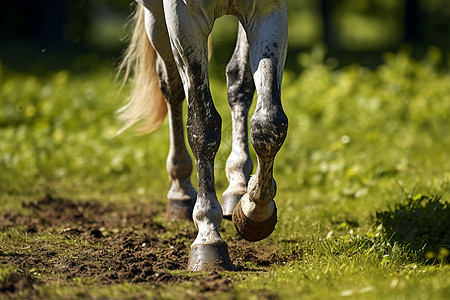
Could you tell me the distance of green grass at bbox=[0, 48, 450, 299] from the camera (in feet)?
9.70

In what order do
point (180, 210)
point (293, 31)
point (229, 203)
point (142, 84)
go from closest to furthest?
point (229, 203) → point (180, 210) → point (142, 84) → point (293, 31)

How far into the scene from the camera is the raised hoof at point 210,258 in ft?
10.9

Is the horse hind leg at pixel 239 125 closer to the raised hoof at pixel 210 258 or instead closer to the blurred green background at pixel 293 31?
the raised hoof at pixel 210 258

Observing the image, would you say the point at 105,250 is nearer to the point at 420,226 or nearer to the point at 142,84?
the point at 142,84

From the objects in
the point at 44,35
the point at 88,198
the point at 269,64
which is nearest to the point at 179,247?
the point at 269,64

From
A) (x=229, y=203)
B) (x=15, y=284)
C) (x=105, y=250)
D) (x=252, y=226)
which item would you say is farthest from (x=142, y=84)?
(x=15, y=284)

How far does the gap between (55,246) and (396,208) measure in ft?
7.30

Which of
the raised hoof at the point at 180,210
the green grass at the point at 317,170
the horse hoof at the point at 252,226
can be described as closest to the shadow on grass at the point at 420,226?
the green grass at the point at 317,170

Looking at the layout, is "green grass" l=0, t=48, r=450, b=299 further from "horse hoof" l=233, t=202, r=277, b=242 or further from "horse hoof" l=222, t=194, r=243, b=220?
"horse hoof" l=222, t=194, r=243, b=220

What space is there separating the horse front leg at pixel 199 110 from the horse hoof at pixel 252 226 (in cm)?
14

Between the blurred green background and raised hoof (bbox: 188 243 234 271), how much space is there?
9.79 metres

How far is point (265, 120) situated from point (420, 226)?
4.70 feet

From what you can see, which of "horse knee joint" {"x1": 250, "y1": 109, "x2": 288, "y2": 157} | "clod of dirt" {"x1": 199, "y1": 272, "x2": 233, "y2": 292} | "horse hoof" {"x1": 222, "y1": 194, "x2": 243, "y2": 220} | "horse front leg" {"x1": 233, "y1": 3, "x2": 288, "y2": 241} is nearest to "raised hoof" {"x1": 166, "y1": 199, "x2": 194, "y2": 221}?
"horse hoof" {"x1": 222, "y1": 194, "x2": 243, "y2": 220}

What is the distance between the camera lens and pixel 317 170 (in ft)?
21.1
